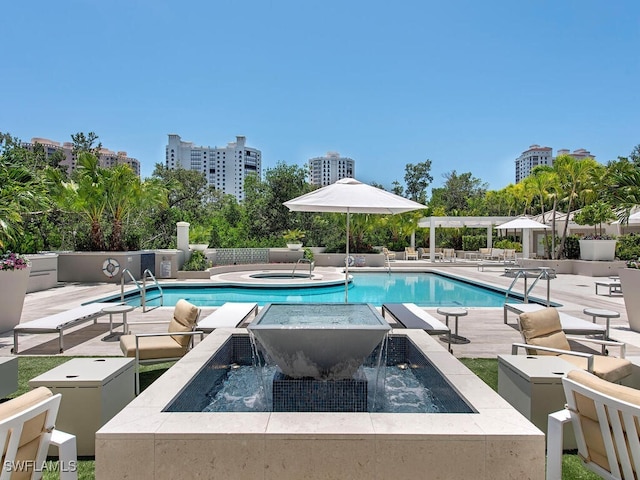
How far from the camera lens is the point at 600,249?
56.2 feet

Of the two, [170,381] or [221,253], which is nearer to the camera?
[170,381]

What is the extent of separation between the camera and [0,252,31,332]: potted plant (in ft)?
21.6

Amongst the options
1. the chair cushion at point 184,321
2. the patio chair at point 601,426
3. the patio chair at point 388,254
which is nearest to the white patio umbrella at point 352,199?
the chair cushion at point 184,321

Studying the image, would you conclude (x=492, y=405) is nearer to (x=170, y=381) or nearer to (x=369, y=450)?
(x=369, y=450)

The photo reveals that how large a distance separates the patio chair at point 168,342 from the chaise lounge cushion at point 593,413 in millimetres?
3564

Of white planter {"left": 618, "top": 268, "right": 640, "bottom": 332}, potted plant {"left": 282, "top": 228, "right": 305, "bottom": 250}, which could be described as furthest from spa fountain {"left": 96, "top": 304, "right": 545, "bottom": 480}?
potted plant {"left": 282, "top": 228, "right": 305, "bottom": 250}

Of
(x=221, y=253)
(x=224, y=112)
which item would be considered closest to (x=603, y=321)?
(x=221, y=253)

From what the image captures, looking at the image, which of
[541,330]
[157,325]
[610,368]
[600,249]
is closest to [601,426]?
[610,368]

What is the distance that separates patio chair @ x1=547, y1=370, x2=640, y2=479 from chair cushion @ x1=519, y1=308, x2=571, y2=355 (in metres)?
2.14

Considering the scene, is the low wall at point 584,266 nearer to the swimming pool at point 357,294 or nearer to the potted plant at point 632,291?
the swimming pool at point 357,294

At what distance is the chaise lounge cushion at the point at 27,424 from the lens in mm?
1877

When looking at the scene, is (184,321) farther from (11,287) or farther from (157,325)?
(11,287)

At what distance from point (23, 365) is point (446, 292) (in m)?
12.1

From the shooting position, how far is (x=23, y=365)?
507 cm
